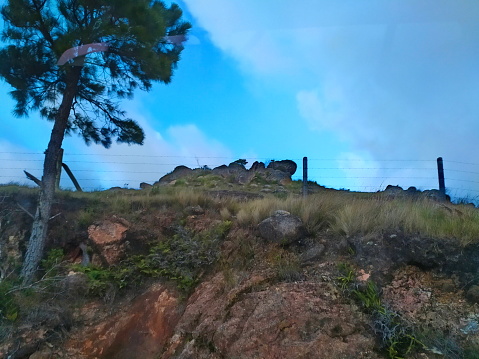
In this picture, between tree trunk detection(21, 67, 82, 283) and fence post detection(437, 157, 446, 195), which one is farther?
fence post detection(437, 157, 446, 195)

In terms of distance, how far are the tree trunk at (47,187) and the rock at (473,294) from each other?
748 centimetres

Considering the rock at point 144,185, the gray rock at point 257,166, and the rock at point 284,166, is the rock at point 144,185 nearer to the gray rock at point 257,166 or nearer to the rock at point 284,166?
the gray rock at point 257,166

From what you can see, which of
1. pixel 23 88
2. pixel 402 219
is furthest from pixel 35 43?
pixel 402 219

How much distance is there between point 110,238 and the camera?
881 cm

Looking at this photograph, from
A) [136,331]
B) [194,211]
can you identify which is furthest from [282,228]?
[194,211]

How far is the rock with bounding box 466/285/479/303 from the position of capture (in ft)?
17.1

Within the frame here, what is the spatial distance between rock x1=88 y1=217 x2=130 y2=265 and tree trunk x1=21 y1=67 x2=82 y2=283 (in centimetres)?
99

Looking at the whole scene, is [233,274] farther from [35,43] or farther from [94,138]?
[35,43]

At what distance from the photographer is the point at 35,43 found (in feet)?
33.4

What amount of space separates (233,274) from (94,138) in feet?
21.9

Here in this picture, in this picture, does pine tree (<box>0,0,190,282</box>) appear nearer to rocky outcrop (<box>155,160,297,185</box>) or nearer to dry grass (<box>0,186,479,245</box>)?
dry grass (<box>0,186,479,245</box>)

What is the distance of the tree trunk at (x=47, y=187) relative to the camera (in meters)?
8.72

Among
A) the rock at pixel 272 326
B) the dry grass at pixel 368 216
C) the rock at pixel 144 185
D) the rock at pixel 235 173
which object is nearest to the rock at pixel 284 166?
the rock at pixel 235 173

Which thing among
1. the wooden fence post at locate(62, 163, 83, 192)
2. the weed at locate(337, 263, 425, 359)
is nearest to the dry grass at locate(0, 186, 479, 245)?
the weed at locate(337, 263, 425, 359)
